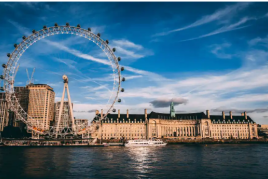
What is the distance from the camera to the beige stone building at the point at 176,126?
17438cm

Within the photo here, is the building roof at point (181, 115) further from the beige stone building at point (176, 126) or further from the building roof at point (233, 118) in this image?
the building roof at point (233, 118)

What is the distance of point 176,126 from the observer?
191 meters

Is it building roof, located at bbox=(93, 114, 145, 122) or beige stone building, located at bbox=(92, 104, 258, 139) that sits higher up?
building roof, located at bbox=(93, 114, 145, 122)

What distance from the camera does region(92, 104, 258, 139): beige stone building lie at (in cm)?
17438

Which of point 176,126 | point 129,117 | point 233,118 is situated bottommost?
point 176,126

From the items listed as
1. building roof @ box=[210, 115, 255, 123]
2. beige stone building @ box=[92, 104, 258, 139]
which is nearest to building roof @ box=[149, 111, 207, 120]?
beige stone building @ box=[92, 104, 258, 139]

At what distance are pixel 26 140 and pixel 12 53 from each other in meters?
65.4

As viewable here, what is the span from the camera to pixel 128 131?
17500 cm

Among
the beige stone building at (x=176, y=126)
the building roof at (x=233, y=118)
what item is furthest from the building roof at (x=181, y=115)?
the building roof at (x=233, y=118)

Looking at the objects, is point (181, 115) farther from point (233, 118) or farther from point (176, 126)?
point (233, 118)

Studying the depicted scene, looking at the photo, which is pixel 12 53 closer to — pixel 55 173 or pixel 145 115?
pixel 55 173

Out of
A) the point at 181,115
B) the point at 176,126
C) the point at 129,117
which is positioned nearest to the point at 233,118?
the point at 181,115

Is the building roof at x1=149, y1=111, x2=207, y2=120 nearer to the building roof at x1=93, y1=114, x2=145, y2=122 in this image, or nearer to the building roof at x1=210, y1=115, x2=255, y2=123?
the building roof at x1=93, y1=114, x2=145, y2=122

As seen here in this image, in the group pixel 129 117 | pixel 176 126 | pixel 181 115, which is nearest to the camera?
pixel 129 117
